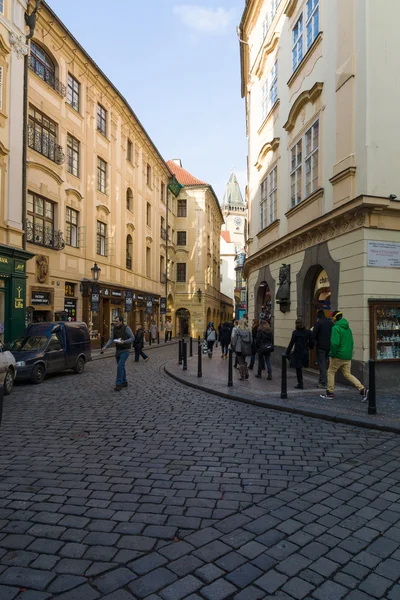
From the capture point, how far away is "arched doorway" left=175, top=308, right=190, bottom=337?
45.2 metres

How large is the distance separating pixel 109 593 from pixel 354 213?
30.0ft

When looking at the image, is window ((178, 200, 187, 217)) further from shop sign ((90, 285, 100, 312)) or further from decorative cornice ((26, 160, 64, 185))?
decorative cornice ((26, 160, 64, 185))

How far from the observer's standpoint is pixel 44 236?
1942 cm

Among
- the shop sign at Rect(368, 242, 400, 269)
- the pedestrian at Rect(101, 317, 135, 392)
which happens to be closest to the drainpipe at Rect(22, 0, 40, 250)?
the pedestrian at Rect(101, 317, 135, 392)

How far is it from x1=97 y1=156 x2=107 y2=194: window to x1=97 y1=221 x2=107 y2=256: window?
6.89 ft

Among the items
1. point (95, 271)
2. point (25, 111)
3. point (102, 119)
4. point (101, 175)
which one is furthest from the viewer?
point (102, 119)

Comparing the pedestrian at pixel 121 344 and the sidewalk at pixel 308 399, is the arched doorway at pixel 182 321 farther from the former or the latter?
the pedestrian at pixel 121 344

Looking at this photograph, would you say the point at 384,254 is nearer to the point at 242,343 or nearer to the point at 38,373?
the point at 242,343

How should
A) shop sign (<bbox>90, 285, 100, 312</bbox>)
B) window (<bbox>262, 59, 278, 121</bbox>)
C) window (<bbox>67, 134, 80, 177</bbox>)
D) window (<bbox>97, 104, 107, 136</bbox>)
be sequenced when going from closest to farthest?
1. window (<bbox>262, 59, 278, 121</bbox>)
2. window (<bbox>67, 134, 80, 177</bbox>)
3. shop sign (<bbox>90, 285, 100, 312</bbox>)
4. window (<bbox>97, 104, 107, 136</bbox>)

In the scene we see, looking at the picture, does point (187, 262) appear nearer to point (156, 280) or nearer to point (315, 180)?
point (156, 280)

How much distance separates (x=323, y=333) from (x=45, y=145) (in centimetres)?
1623

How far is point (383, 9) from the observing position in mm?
9805

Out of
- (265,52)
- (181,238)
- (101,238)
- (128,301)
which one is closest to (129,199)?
(101,238)

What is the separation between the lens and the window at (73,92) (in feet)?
71.5
